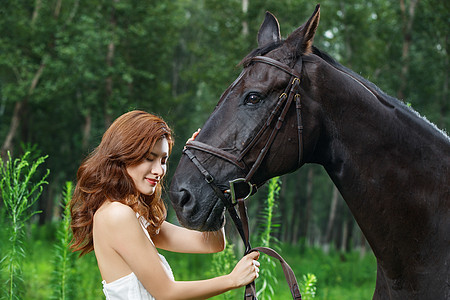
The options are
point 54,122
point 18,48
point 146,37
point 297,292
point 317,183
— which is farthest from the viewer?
point 317,183

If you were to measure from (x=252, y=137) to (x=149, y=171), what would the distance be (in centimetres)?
54

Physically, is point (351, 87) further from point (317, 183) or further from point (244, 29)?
point (317, 183)

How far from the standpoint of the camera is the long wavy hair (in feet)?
6.93

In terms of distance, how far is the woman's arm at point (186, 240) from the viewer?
7.91 feet

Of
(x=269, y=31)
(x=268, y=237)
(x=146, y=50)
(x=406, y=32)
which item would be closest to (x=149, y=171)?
(x=269, y=31)

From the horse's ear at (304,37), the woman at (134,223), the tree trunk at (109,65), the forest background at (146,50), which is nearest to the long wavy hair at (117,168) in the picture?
the woman at (134,223)

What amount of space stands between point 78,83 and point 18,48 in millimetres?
2490

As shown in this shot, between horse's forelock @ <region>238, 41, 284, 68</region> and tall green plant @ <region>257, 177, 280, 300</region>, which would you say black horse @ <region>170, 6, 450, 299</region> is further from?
tall green plant @ <region>257, 177, 280, 300</region>

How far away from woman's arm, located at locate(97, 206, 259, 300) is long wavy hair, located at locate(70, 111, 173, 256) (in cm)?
17

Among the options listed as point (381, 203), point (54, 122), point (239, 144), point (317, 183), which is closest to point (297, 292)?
point (381, 203)

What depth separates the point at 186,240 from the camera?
2.46 meters

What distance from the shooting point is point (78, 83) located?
1758 centimetres

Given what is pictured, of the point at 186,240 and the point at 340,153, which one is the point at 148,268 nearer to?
the point at 186,240

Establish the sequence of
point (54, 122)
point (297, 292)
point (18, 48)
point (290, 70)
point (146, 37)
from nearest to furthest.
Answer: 1. point (297, 292)
2. point (290, 70)
3. point (18, 48)
4. point (146, 37)
5. point (54, 122)
